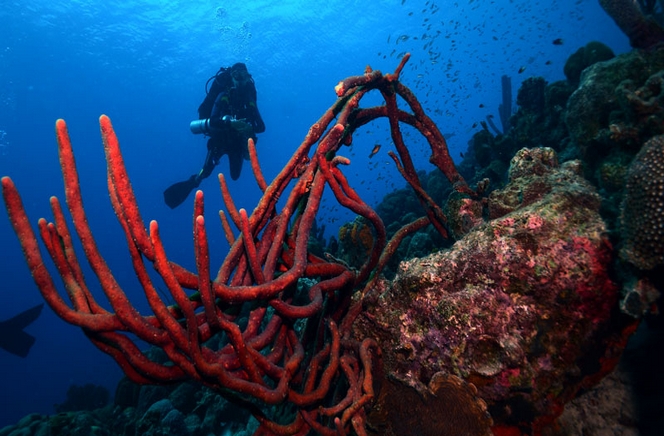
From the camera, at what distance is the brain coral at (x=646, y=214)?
1824 millimetres

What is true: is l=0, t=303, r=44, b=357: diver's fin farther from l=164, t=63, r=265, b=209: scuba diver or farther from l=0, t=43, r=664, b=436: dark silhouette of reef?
l=0, t=43, r=664, b=436: dark silhouette of reef

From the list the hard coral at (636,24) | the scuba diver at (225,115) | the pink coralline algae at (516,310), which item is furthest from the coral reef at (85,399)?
the hard coral at (636,24)

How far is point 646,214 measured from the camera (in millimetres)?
1862

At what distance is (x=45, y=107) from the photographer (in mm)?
60188

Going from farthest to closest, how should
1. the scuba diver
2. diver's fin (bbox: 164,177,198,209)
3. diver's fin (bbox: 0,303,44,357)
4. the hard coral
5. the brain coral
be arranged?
diver's fin (bbox: 0,303,44,357) → diver's fin (bbox: 164,177,198,209) → the scuba diver → the hard coral → the brain coral

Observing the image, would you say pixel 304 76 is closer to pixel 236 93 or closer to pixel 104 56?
Result: pixel 104 56

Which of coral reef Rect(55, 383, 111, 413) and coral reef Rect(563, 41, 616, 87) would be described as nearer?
coral reef Rect(563, 41, 616, 87)

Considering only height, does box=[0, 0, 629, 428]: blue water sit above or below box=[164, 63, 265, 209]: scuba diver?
above

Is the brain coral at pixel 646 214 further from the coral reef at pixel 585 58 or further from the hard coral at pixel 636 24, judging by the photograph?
the coral reef at pixel 585 58

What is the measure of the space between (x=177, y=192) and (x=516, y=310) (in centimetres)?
1289

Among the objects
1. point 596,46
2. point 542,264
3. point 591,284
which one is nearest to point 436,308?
point 542,264

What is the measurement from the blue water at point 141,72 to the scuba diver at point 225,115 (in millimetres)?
12886

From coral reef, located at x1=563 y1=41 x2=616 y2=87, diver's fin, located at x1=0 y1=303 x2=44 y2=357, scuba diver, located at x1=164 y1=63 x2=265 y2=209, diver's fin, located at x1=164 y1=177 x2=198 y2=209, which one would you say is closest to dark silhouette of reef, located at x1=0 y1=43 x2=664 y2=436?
coral reef, located at x1=563 y1=41 x2=616 y2=87

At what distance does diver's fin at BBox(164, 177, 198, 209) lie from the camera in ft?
40.1
